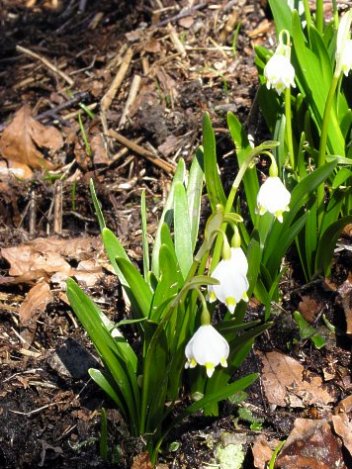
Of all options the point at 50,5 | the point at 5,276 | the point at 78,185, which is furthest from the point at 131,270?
the point at 50,5

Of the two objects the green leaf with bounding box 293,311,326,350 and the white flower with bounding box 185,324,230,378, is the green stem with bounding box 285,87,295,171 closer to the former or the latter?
the green leaf with bounding box 293,311,326,350

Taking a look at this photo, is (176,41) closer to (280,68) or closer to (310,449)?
(280,68)

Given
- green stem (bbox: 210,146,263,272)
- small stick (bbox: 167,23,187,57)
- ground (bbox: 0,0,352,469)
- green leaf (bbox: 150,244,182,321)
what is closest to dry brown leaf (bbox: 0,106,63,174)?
ground (bbox: 0,0,352,469)

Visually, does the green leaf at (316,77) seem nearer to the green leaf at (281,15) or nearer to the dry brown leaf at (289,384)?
the green leaf at (281,15)

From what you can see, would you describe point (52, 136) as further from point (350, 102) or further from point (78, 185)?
point (350, 102)

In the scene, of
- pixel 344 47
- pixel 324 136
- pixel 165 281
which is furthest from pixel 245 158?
pixel 165 281
